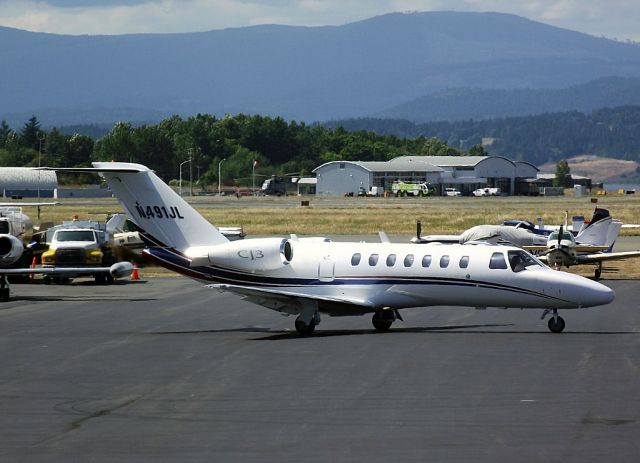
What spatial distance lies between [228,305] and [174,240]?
6686 millimetres

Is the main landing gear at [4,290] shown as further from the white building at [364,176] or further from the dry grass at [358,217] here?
the white building at [364,176]

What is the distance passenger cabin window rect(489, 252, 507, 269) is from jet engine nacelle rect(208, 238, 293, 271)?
451cm

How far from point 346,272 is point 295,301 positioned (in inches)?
53.8

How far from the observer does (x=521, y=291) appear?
26.7 meters

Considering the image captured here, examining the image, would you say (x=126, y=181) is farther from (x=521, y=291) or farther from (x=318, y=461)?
(x=318, y=461)

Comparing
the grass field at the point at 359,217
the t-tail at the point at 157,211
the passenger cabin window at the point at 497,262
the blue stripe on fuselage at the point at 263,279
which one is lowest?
the grass field at the point at 359,217

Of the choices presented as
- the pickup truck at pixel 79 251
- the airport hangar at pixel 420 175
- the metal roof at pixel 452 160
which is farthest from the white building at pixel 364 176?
the pickup truck at pixel 79 251

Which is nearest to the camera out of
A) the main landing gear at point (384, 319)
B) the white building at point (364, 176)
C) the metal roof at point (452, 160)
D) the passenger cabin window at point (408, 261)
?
the passenger cabin window at point (408, 261)

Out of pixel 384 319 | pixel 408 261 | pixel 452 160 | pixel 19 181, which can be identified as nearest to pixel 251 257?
pixel 384 319

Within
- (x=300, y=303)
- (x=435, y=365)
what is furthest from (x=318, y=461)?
(x=300, y=303)

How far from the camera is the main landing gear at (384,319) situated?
27.6 m

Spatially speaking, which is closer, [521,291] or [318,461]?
[318,461]

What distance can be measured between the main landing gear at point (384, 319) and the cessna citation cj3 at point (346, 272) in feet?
0.07

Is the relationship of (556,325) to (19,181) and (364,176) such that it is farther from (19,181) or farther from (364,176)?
(364,176)
